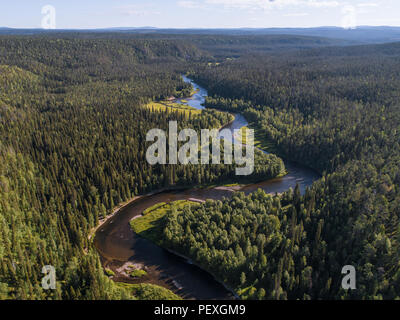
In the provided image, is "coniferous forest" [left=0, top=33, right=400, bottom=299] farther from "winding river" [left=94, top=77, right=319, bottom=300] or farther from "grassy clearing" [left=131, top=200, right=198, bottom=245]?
"grassy clearing" [left=131, top=200, right=198, bottom=245]

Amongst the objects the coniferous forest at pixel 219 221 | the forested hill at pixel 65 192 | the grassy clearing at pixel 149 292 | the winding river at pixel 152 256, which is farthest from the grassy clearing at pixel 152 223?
the grassy clearing at pixel 149 292

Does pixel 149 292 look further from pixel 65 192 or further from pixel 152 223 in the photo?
pixel 65 192

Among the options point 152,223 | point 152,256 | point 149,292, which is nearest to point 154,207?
point 152,223

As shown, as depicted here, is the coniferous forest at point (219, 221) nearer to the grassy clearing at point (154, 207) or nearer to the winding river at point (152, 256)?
the winding river at point (152, 256)

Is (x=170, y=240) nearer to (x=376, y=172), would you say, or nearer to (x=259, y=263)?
(x=259, y=263)
